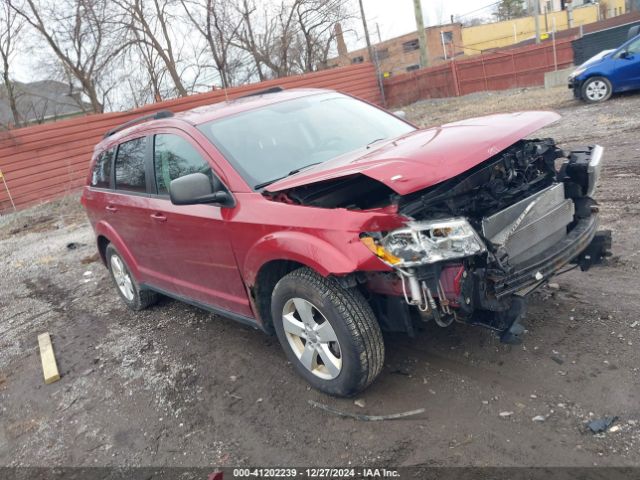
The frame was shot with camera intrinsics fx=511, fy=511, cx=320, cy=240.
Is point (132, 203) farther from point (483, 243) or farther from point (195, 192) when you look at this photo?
point (483, 243)

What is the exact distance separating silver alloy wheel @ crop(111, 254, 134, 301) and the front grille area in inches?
153

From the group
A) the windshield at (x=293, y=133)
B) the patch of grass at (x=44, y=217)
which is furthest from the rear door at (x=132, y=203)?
the patch of grass at (x=44, y=217)

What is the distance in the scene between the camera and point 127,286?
545cm

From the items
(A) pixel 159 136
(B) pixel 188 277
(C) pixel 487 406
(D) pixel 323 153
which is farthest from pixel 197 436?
(A) pixel 159 136

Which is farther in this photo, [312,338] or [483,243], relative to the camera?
[312,338]

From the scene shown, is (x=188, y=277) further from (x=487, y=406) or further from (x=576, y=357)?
(x=576, y=357)

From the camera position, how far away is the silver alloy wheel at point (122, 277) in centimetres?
536

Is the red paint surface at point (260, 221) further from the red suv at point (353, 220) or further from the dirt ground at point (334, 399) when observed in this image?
the dirt ground at point (334, 399)

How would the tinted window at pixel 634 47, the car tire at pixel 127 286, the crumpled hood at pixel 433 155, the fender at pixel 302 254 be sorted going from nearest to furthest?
1. the crumpled hood at pixel 433 155
2. the fender at pixel 302 254
3. the car tire at pixel 127 286
4. the tinted window at pixel 634 47

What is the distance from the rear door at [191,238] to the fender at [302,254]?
0.32 m

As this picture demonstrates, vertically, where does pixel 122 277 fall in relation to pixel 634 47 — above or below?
below

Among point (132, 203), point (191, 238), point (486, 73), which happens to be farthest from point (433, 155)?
point (486, 73)

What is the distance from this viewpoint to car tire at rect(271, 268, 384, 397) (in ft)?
9.38

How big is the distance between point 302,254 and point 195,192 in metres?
0.84
